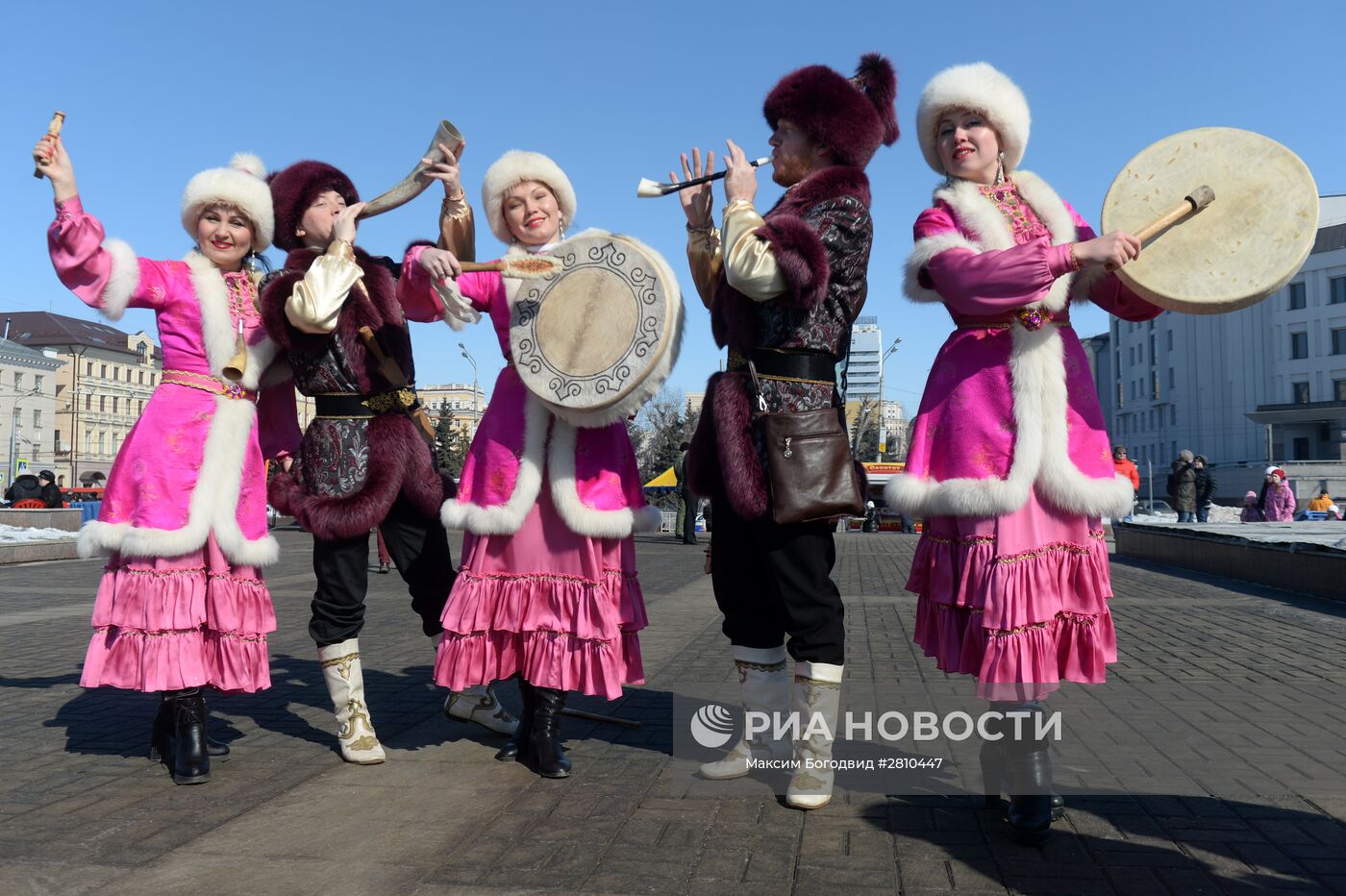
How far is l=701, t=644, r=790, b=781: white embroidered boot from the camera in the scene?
373cm

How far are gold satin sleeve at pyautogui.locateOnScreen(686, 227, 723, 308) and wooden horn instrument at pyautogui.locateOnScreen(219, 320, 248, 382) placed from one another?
1.74 metres

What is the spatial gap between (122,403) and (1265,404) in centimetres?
8600

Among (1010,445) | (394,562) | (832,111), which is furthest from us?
(394,562)

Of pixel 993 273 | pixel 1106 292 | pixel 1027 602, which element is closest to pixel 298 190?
pixel 993 273

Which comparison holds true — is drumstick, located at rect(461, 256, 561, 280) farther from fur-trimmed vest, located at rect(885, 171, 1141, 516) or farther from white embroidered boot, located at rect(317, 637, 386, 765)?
white embroidered boot, located at rect(317, 637, 386, 765)

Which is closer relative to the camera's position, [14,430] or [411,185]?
[411,185]

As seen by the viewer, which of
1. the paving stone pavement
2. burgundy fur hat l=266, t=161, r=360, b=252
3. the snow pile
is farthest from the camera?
the snow pile

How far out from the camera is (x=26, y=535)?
17.2 metres

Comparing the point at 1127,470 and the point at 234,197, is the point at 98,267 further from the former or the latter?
the point at 1127,470

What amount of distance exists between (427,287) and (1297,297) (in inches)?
2930

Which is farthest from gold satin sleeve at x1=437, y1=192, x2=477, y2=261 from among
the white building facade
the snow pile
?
the white building facade

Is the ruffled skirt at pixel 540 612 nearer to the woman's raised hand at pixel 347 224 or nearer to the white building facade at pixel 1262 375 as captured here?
the woman's raised hand at pixel 347 224

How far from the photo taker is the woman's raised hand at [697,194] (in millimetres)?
3826

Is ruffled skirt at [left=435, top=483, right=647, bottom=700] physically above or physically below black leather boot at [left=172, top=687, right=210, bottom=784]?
above
